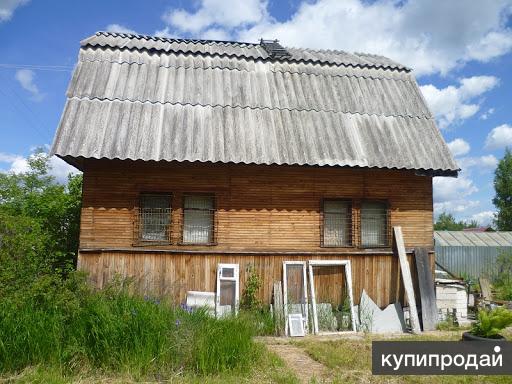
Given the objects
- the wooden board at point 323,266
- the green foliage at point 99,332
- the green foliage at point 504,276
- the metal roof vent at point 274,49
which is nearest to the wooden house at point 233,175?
the wooden board at point 323,266

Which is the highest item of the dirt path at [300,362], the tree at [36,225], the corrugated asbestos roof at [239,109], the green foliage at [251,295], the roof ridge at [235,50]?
the roof ridge at [235,50]

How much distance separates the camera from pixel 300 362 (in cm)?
739

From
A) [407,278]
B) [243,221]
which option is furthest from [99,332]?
[407,278]

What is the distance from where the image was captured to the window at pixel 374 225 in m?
11.3

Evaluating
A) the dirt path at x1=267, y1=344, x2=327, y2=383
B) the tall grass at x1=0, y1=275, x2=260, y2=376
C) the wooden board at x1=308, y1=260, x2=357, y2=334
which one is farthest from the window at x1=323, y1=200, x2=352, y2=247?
the tall grass at x1=0, y1=275, x2=260, y2=376

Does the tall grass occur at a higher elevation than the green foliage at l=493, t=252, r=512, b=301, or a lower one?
lower

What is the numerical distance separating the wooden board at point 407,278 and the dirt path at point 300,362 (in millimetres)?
3373

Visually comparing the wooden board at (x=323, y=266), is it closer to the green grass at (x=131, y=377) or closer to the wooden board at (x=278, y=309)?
the wooden board at (x=278, y=309)

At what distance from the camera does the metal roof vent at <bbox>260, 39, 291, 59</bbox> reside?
44.2 ft

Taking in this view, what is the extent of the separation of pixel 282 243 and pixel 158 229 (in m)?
2.86

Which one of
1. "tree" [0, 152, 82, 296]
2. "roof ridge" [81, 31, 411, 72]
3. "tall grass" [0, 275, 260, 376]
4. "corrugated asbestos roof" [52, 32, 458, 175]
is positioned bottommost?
"tall grass" [0, 275, 260, 376]

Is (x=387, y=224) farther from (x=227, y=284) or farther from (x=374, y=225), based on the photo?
(x=227, y=284)

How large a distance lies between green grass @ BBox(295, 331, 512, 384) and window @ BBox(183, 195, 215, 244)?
328 cm

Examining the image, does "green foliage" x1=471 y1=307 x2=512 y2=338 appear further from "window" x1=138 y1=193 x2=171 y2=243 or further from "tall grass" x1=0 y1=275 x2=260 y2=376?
"window" x1=138 y1=193 x2=171 y2=243
